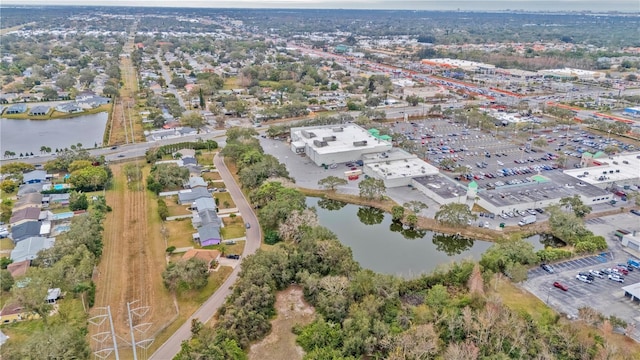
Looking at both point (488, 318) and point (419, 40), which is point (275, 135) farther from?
point (419, 40)

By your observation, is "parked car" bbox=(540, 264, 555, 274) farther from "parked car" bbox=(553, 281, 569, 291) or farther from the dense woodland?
"parked car" bbox=(553, 281, 569, 291)

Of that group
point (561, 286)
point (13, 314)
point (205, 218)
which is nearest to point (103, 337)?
point (13, 314)

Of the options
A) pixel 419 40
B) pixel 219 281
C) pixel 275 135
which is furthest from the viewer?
pixel 419 40

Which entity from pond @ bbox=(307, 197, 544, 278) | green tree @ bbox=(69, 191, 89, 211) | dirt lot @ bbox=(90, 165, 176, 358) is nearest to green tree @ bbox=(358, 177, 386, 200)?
pond @ bbox=(307, 197, 544, 278)

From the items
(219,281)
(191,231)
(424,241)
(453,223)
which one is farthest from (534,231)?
(191,231)

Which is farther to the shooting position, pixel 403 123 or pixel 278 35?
pixel 278 35

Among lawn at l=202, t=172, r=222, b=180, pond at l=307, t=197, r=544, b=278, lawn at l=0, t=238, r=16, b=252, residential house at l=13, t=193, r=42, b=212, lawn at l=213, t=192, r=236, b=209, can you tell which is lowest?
pond at l=307, t=197, r=544, b=278

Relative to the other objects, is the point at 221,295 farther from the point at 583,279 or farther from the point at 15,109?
the point at 15,109
